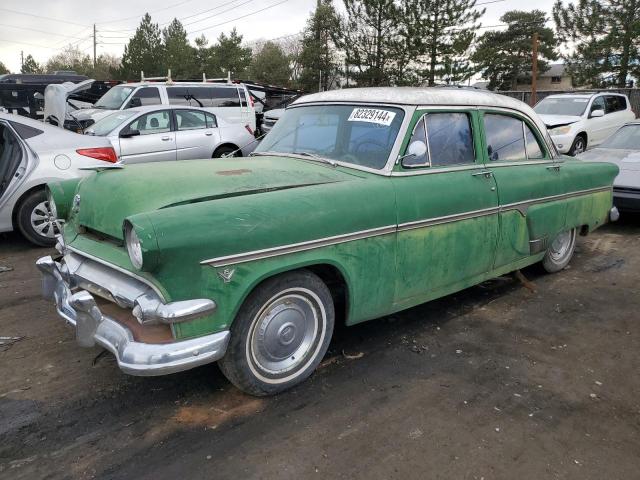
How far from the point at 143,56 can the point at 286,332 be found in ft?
157

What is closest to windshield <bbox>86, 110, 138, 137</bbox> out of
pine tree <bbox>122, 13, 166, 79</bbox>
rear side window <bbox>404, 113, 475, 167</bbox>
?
rear side window <bbox>404, 113, 475, 167</bbox>

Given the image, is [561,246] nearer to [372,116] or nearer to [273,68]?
[372,116]


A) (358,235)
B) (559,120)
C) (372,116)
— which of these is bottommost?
(358,235)

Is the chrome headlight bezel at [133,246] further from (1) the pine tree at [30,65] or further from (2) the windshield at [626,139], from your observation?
(1) the pine tree at [30,65]

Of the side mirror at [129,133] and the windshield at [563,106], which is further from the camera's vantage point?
the windshield at [563,106]

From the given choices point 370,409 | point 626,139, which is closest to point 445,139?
point 370,409

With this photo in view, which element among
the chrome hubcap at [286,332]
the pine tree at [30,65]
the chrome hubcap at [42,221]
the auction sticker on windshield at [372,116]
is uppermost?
the pine tree at [30,65]

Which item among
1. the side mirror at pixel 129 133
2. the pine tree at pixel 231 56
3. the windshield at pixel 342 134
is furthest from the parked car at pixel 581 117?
the pine tree at pixel 231 56

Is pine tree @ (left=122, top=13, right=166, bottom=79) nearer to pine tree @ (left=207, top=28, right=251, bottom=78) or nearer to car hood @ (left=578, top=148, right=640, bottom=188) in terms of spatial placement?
pine tree @ (left=207, top=28, right=251, bottom=78)

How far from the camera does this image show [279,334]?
10.0ft

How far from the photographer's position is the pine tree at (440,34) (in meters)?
28.6

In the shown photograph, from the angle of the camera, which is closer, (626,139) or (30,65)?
(626,139)

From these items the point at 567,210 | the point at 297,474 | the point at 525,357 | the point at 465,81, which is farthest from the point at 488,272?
the point at 465,81

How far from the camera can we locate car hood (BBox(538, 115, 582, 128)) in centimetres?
1167
